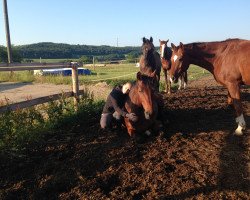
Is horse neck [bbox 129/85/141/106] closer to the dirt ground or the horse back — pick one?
the dirt ground

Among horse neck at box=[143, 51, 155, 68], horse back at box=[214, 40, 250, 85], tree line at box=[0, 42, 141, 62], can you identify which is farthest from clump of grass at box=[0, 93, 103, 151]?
tree line at box=[0, 42, 141, 62]

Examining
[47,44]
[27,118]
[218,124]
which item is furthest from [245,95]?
[47,44]

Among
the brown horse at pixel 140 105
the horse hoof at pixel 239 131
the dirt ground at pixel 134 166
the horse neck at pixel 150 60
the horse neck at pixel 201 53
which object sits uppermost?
the horse neck at pixel 201 53

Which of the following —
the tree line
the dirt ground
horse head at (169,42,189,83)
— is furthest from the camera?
the tree line

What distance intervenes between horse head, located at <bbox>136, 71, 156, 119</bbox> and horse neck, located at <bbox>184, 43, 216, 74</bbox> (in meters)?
1.63

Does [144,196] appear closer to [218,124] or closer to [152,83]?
[152,83]

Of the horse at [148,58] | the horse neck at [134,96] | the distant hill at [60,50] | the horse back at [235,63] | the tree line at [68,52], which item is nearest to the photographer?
the horse neck at [134,96]

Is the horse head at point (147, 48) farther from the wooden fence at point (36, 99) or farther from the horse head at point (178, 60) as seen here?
the horse head at point (178, 60)

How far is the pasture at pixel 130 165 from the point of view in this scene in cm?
415

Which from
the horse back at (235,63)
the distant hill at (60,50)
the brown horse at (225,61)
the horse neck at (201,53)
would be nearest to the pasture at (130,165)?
the brown horse at (225,61)

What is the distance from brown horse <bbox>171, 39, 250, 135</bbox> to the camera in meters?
6.60

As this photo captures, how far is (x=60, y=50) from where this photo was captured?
80.2 meters

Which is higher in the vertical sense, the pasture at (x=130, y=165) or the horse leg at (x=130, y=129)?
the horse leg at (x=130, y=129)

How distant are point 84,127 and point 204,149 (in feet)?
9.32
